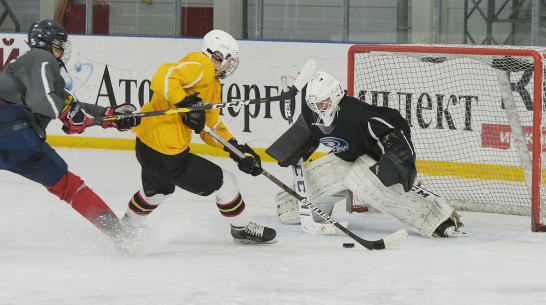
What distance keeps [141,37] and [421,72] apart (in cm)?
245

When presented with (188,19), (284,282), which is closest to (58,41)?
(284,282)

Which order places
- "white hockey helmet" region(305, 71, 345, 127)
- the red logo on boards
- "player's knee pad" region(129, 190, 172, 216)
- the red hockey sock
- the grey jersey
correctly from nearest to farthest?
the grey jersey → the red hockey sock → "player's knee pad" region(129, 190, 172, 216) → "white hockey helmet" region(305, 71, 345, 127) → the red logo on boards

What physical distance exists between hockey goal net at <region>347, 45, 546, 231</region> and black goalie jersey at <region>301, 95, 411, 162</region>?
0.71 meters

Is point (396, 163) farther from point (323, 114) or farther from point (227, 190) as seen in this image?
point (227, 190)

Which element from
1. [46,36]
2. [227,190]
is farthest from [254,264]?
[46,36]

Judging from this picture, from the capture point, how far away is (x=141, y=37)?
748cm

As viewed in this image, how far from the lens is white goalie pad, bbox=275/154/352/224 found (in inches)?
179

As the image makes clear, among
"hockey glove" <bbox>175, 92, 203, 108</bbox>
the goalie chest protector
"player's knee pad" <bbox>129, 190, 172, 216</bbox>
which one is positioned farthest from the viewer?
the goalie chest protector

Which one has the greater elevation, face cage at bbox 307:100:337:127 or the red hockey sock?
face cage at bbox 307:100:337:127

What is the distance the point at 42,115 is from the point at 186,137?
1.89ft

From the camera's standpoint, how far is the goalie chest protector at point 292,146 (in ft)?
14.8

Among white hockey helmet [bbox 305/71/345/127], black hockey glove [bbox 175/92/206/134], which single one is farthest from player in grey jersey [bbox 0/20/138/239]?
white hockey helmet [bbox 305/71/345/127]

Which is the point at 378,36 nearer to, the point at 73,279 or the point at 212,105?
the point at 212,105

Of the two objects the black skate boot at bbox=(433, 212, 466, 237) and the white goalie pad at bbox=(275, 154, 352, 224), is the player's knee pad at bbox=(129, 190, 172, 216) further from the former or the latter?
the black skate boot at bbox=(433, 212, 466, 237)
